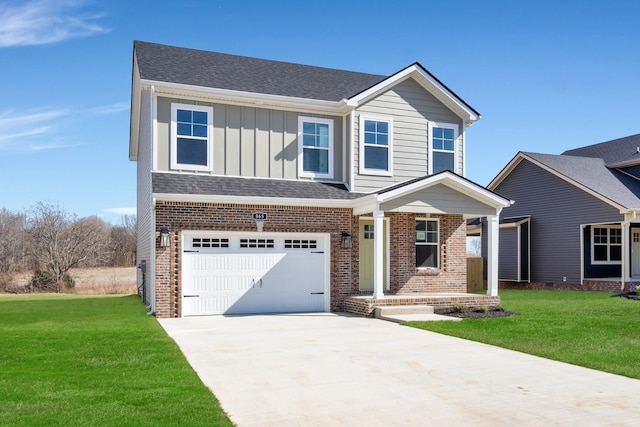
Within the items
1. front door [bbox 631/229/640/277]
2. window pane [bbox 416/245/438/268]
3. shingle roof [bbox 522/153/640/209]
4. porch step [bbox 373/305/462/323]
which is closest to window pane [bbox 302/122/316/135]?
window pane [bbox 416/245/438/268]

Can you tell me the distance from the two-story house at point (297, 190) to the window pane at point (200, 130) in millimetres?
26

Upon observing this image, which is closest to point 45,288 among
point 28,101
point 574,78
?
point 28,101

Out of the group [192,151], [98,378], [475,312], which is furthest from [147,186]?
[475,312]

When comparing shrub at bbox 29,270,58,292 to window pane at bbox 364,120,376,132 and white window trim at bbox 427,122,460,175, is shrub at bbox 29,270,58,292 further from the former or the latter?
white window trim at bbox 427,122,460,175

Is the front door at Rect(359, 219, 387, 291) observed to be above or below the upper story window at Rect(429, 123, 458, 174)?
below

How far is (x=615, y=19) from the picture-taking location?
16562 mm

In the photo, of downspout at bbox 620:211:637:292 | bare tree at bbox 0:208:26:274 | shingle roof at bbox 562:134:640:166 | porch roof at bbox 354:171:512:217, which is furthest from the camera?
bare tree at bbox 0:208:26:274

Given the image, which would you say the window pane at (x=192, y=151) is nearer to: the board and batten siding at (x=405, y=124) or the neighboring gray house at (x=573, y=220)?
the board and batten siding at (x=405, y=124)

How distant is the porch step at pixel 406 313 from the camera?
13.1 m

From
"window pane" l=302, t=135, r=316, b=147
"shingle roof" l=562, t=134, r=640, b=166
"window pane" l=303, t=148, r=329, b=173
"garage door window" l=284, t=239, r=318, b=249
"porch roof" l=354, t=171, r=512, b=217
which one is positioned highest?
"shingle roof" l=562, t=134, r=640, b=166

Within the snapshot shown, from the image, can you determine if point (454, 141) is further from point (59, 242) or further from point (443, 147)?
point (59, 242)

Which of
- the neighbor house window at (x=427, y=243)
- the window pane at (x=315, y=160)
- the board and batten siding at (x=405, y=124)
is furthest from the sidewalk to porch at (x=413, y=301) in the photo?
the window pane at (x=315, y=160)

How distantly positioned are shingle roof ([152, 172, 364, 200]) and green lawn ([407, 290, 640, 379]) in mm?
4557

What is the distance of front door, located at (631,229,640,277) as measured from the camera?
2361 centimetres
